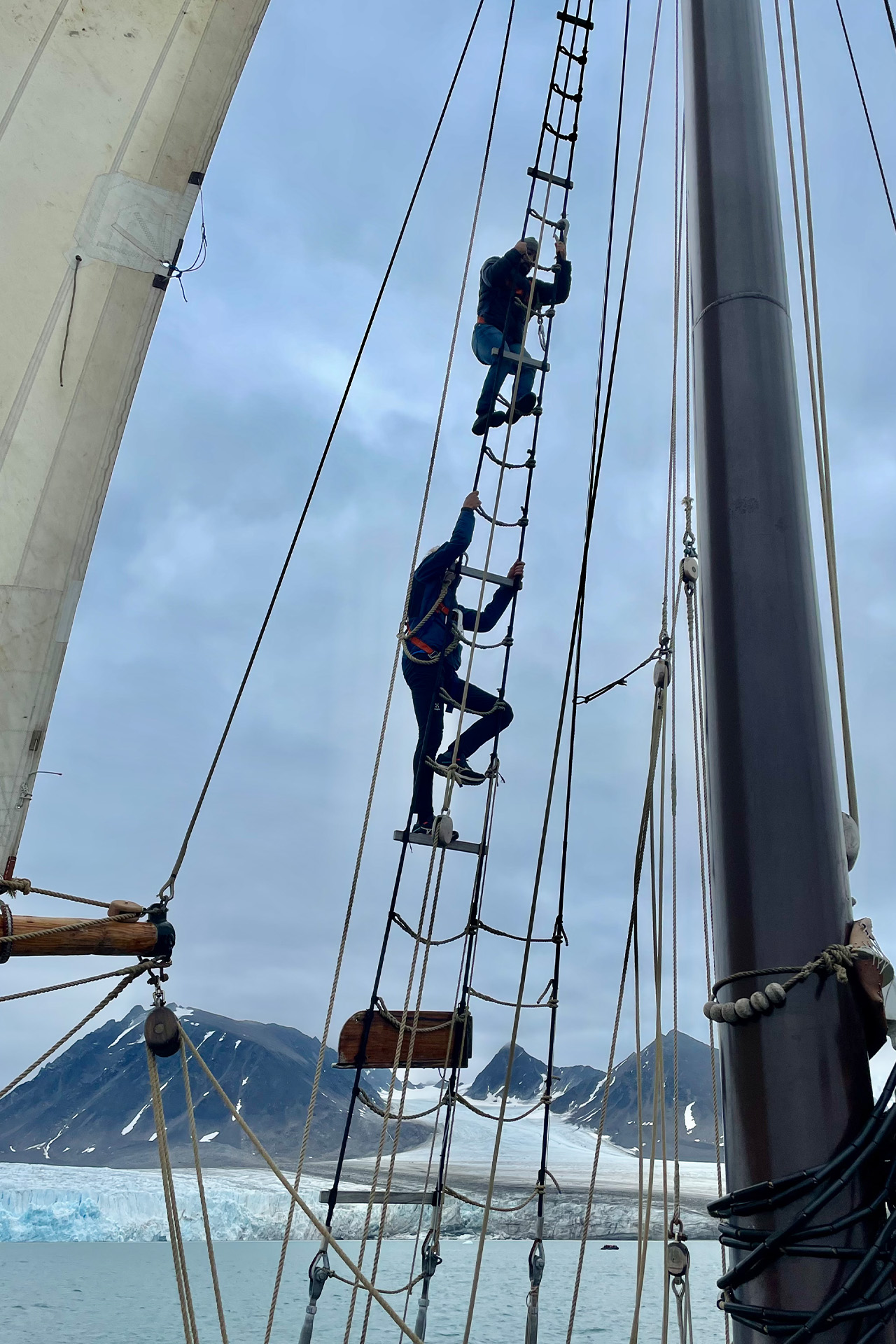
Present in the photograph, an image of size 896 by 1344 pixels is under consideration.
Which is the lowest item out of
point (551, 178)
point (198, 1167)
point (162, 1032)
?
point (198, 1167)

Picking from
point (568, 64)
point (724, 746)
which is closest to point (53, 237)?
point (724, 746)

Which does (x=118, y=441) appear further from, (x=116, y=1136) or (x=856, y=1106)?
(x=116, y=1136)

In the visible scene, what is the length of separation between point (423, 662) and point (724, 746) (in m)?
3.91

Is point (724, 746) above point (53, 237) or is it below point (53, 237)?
below

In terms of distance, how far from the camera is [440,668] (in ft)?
18.0

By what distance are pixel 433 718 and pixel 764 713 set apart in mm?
3902

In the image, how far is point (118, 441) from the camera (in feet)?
10.4

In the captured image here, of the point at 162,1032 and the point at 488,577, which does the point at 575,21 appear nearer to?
the point at 488,577

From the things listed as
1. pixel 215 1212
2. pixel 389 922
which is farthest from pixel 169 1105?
pixel 389 922

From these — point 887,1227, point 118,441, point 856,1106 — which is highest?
point 118,441

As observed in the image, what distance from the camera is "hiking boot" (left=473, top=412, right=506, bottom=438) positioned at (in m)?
6.36

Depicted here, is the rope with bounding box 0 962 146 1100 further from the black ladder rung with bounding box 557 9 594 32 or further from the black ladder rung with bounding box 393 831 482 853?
the black ladder rung with bounding box 557 9 594 32

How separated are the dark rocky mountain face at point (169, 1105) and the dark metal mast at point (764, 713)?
128m

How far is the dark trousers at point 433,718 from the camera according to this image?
536cm
